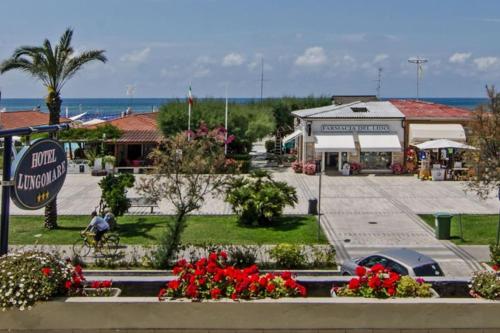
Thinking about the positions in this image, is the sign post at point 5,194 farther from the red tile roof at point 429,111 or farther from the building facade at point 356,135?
the red tile roof at point 429,111

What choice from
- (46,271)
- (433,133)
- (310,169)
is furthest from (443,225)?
(433,133)

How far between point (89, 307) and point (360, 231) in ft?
58.6

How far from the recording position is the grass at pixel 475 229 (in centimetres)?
2232

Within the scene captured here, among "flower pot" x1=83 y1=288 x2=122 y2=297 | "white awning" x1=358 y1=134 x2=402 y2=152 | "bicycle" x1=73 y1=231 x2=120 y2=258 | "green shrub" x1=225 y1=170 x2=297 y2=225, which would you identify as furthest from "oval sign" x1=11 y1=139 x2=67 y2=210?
"white awning" x1=358 y1=134 x2=402 y2=152

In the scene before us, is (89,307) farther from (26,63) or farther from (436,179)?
(436,179)

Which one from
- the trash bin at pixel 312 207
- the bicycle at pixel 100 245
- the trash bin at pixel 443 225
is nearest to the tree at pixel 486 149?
the trash bin at pixel 443 225

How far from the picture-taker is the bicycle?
64.5 feet

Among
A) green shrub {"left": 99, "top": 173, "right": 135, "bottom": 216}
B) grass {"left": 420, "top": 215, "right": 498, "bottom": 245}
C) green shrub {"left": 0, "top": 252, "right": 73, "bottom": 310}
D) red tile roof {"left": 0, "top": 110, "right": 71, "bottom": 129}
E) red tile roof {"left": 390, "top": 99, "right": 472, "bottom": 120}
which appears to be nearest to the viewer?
green shrub {"left": 0, "top": 252, "right": 73, "bottom": 310}

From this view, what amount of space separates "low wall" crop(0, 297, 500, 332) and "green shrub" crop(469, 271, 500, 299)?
0.46m

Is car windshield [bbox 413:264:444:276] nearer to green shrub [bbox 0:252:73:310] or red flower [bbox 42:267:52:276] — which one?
green shrub [bbox 0:252:73:310]

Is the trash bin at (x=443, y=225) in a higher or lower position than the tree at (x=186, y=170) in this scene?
lower

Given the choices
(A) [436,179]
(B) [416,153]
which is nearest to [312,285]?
(A) [436,179]

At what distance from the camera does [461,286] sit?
29.7ft

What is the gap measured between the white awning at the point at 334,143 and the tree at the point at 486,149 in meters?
18.6
